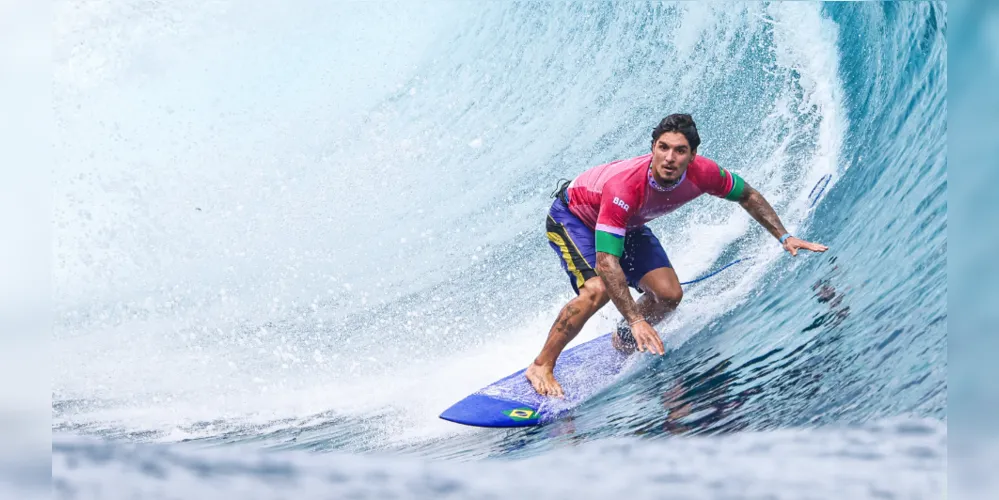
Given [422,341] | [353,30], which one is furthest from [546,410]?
[353,30]

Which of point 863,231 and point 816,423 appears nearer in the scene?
point 816,423

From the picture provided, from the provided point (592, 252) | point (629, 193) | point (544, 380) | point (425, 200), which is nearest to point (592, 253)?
point (592, 252)

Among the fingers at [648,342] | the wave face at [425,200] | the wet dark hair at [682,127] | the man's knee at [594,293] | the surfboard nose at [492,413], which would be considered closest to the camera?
the fingers at [648,342]

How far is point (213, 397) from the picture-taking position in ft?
11.6

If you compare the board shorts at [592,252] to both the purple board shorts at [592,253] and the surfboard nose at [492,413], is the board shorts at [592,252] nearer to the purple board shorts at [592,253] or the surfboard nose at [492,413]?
the purple board shorts at [592,253]

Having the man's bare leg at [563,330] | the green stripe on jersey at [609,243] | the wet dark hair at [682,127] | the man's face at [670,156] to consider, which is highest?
the wet dark hair at [682,127]

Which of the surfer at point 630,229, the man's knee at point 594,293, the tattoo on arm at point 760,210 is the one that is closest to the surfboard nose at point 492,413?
the surfer at point 630,229

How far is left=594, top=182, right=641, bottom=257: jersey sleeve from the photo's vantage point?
111 inches

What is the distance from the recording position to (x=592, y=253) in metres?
2.97

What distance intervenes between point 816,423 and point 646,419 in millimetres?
626

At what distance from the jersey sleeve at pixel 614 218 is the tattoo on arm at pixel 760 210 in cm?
47

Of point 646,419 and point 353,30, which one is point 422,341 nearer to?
point 646,419

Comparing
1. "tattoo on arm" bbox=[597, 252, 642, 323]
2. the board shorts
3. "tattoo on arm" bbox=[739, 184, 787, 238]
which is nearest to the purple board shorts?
the board shorts

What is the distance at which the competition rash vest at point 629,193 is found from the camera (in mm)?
2848
